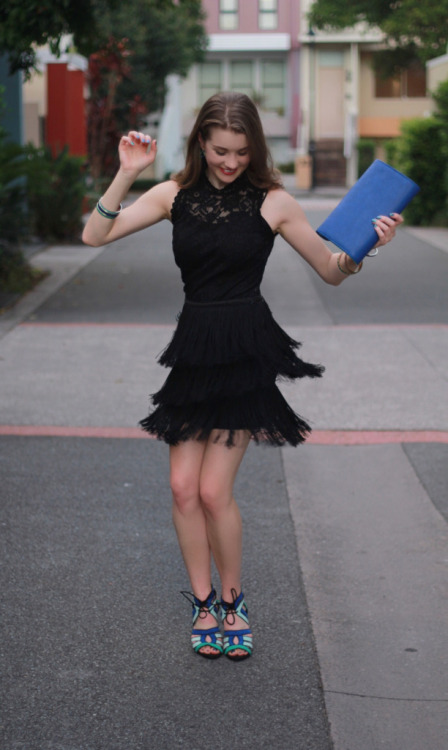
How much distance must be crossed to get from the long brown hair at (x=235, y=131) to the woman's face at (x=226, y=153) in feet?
0.05

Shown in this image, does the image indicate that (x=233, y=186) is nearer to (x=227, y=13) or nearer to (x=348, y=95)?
(x=348, y=95)

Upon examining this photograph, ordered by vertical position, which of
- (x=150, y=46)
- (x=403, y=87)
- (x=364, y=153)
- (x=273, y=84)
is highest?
(x=150, y=46)

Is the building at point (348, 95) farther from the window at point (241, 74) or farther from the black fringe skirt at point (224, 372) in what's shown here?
the black fringe skirt at point (224, 372)

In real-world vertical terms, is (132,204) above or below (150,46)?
below

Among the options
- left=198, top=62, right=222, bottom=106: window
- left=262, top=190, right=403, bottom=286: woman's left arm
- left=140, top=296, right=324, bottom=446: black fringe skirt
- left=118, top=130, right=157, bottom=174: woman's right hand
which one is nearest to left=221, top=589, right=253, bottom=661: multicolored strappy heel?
left=140, top=296, right=324, bottom=446: black fringe skirt

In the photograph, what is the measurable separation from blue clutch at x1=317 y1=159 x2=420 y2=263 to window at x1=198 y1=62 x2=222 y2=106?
162 ft

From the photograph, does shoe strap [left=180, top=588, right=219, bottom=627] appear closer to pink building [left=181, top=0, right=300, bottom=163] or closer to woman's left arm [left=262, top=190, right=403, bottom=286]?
woman's left arm [left=262, top=190, right=403, bottom=286]

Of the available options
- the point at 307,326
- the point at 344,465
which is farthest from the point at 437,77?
the point at 344,465

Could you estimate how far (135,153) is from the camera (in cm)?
372

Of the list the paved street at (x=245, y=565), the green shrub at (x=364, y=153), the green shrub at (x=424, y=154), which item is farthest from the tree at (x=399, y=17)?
the paved street at (x=245, y=565)

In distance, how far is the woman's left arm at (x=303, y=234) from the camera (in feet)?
12.4

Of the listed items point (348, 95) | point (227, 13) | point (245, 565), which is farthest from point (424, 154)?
point (227, 13)

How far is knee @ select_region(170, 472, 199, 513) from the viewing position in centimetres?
385

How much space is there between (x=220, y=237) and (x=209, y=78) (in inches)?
1969
